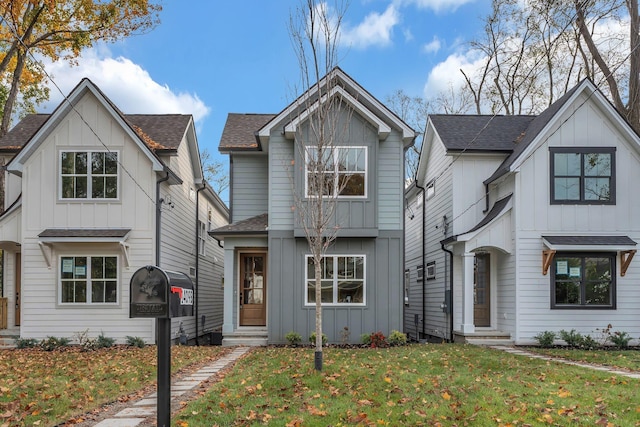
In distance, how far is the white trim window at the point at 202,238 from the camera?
2014 cm

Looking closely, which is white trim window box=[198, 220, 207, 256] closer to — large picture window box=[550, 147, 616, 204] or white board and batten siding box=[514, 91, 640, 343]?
white board and batten siding box=[514, 91, 640, 343]

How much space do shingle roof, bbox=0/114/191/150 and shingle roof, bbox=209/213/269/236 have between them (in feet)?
9.09

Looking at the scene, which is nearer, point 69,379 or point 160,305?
point 160,305

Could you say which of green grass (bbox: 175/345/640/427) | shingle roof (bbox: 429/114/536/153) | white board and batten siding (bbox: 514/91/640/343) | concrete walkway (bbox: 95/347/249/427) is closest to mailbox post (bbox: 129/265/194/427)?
green grass (bbox: 175/345/640/427)

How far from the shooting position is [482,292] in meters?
16.3

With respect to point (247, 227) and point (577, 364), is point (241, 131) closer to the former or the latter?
point (247, 227)

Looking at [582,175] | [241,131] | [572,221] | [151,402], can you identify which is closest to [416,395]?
[151,402]

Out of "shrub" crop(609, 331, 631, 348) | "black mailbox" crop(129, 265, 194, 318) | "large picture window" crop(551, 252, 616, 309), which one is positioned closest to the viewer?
"black mailbox" crop(129, 265, 194, 318)

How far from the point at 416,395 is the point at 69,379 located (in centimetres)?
526

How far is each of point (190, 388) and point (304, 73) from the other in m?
5.71

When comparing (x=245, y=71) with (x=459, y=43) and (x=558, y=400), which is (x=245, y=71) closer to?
(x=558, y=400)

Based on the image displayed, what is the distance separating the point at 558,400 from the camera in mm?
6441

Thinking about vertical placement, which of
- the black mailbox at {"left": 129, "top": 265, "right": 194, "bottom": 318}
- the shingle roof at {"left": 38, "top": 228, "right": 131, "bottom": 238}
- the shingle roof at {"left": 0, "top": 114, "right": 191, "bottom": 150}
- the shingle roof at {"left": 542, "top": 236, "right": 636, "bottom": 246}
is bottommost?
the black mailbox at {"left": 129, "top": 265, "right": 194, "bottom": 318}

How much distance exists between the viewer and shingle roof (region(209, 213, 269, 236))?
48.2 ft
